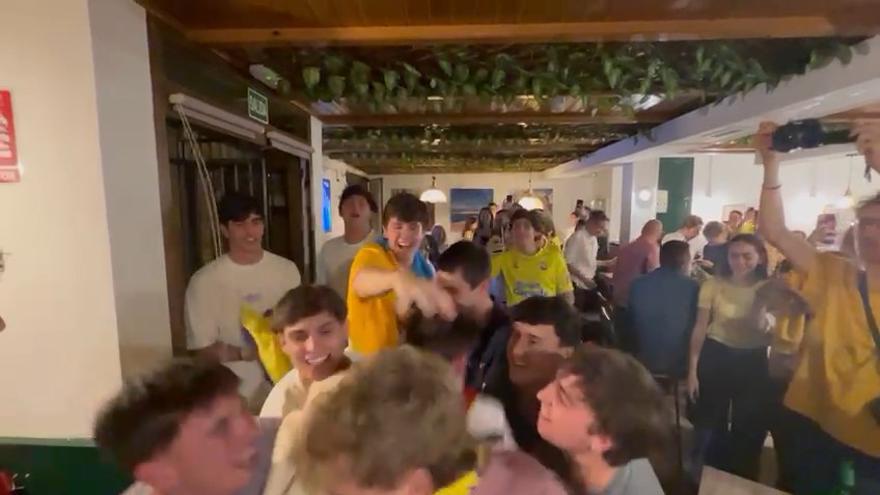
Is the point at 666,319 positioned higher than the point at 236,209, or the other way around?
the point at 236,209

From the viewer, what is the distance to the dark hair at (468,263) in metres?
1.46

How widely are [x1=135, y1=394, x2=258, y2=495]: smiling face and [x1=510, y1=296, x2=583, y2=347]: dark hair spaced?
73cm

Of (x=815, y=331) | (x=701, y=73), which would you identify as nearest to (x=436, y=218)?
(x=701, y=73)

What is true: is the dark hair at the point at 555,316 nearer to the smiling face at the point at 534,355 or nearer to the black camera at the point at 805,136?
the smiling face at the point at 534,355

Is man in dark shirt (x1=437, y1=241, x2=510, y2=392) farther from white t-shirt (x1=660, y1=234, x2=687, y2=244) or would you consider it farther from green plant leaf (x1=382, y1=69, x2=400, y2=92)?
white t-shirt (x1=660, y1=234, x2=687, y2=244)

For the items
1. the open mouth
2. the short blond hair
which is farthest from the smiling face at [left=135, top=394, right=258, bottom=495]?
the open mouth

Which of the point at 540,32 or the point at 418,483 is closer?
the point at 418,483

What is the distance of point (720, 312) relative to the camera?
7.52 ft

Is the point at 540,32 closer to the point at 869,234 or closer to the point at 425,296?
the point at 425,296

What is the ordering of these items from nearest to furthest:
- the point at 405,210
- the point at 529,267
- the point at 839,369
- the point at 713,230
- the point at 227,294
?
the point at 839,369
the point at 405,210
the point at 227,294
the point at 713,230
the point at 529,267

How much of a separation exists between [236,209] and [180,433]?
47.2 inches

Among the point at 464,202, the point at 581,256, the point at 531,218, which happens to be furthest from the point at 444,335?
the point at 464,202

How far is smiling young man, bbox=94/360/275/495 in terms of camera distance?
759 millimetres

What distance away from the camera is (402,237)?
1674mm
